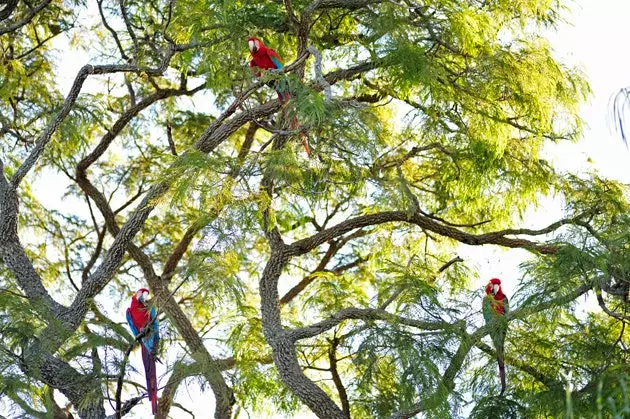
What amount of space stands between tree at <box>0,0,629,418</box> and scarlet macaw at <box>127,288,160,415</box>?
0.07 m

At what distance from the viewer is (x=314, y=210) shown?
5.55m

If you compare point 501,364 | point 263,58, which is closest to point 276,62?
point 263,58

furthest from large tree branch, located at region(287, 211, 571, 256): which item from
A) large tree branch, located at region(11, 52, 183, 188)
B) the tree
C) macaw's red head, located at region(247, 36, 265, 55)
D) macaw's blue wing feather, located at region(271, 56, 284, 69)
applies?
large tree branch, located at region(11, 52, 183, 188)

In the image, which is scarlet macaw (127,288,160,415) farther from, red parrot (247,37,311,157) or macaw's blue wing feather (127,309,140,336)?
red parrot (247,37,311,157)

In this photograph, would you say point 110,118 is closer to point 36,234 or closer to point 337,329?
point 36,234

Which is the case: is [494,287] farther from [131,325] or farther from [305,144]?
[131,325]

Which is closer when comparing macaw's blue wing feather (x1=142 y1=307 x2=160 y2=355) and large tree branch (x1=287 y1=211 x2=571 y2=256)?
macaw's blue wing feather (x1=142 y1=307 x2=160 y2=355)

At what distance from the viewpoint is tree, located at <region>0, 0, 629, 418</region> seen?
13.7 feet

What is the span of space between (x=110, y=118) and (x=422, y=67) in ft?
7.22

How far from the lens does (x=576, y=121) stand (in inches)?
209

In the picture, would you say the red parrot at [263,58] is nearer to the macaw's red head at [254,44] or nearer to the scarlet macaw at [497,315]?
the macaw's red head at [254,44]

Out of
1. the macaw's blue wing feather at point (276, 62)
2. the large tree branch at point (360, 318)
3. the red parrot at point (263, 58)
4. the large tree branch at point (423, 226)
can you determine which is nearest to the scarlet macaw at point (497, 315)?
the large tree branch at point (360, 318)

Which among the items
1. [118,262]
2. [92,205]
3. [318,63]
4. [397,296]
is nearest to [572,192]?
[397,296]

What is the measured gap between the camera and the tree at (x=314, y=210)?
13.7 ft
